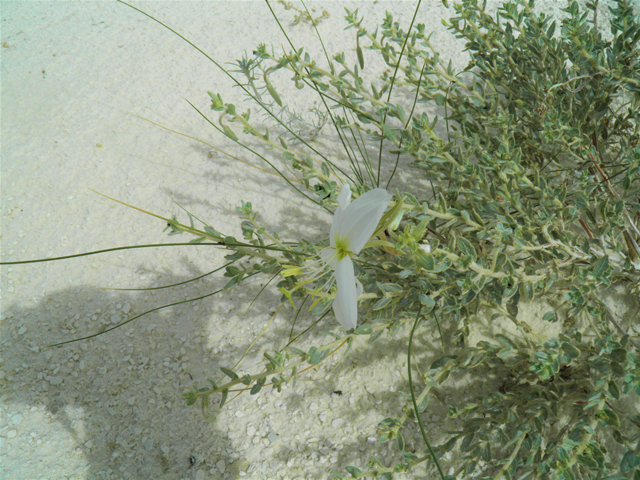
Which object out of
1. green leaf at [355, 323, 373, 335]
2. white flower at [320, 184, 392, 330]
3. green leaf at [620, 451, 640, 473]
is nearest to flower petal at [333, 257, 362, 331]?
white flower at [320, 184, 392, 330]

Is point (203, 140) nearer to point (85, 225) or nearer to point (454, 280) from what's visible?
point (85, 225)

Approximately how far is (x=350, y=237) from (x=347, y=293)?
0.11 metres

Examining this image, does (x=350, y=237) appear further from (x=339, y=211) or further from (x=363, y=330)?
(x=363, y=330)

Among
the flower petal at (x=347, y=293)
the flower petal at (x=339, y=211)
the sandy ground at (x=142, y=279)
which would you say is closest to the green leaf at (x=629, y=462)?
the sandy ground at (x=142, y=279)

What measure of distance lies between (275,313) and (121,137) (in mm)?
1358

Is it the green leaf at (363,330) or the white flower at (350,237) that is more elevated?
the white flower at (350,237)

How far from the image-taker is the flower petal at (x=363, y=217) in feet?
2.72

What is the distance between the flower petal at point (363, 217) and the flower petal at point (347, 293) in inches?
1.6

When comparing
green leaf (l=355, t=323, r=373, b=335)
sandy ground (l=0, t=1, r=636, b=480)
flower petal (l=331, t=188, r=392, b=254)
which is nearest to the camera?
flower petal (l=331, t=188, r=392, b=254)

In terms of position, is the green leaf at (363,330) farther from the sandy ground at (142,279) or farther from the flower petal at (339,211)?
the sandy ground at (142,279)

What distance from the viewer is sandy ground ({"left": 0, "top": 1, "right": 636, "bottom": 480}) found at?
4.88 ft

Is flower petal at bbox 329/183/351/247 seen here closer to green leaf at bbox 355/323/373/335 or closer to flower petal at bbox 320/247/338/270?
flower petal at bbox 320/247/338/270

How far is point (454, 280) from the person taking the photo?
1172mm

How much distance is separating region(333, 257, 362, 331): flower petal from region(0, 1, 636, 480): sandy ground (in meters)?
0.77
